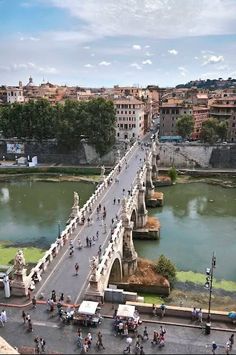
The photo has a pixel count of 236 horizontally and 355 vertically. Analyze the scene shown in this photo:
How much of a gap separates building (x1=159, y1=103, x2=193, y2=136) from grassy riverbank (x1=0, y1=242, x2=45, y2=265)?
54.2 meters

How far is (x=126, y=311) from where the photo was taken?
904 inches

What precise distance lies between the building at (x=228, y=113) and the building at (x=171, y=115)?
205 inches

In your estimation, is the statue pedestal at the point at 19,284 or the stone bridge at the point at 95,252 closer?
the statue pedestal at the point at 19,284

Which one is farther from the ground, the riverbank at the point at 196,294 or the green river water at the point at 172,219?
the green river water at the point at 172,219

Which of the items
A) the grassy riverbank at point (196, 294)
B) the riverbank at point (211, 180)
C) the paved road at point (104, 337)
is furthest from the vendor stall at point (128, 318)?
the riverbank at point (211, 180)

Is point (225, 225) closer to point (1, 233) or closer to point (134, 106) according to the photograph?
point (1, 233)

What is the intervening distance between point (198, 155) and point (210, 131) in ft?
16.2

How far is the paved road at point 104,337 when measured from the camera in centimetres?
2102

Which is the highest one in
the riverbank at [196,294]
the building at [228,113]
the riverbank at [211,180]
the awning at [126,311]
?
the building at [228,113]

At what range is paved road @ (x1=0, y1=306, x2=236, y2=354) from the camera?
21.0m

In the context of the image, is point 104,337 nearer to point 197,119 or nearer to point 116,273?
point 116,273

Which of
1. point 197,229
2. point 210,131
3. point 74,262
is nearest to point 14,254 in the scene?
point 74,262

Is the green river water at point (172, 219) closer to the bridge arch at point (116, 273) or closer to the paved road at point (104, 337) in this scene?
the bridge arch at point (116, 273)

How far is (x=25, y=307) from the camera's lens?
24.4 metres
